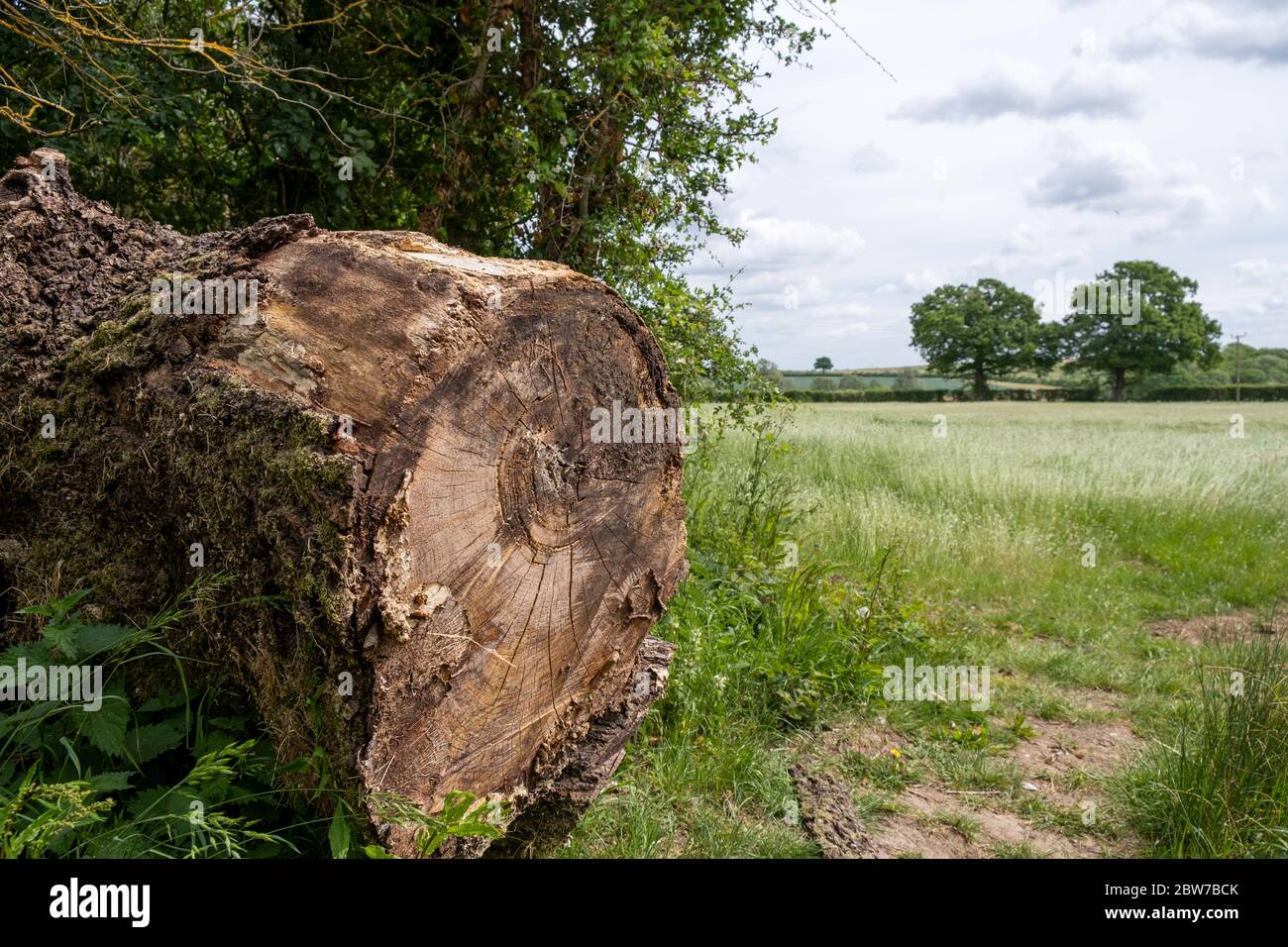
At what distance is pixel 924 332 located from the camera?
63.6 meters

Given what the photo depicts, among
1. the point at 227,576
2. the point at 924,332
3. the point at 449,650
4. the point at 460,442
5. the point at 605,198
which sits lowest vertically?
the point at 449,650

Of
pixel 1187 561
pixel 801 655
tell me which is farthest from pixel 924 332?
pixel 801 655

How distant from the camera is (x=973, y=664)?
18.9 ft

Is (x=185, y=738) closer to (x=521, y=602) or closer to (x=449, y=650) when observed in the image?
(x=449, y=650)

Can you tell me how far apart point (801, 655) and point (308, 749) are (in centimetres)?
317

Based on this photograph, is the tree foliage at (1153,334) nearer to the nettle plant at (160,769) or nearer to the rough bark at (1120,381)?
the rough bark at (1120,381)

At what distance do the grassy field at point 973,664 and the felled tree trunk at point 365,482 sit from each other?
105 centimetres

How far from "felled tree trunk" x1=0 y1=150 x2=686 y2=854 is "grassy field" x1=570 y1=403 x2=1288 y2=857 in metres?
1.05

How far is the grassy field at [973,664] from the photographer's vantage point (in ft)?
11.7

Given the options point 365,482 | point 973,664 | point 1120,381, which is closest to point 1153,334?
point 1120,381

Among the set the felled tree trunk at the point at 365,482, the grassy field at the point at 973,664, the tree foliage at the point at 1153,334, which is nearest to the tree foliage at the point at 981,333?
the tree foliage at the point at 1153,334

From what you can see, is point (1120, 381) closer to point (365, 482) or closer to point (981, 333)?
point (981, 333)

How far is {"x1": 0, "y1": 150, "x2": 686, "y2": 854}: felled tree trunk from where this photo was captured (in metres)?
2.31

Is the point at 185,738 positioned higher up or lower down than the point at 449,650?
lower down
